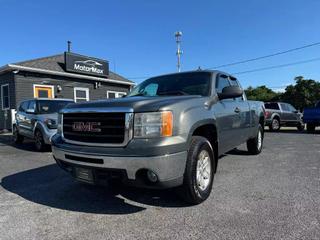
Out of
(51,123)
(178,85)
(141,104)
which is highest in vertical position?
(178,85)

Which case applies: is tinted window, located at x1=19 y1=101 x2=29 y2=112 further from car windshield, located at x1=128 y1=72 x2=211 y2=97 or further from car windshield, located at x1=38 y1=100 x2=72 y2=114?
car windshield, located at x1=128 y1=72 x2=211 y2=97

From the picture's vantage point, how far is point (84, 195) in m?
4.44

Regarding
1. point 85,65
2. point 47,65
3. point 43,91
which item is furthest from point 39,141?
point 85,65

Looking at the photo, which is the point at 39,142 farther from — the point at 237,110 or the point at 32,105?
the point at 237,110

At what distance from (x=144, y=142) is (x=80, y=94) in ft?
53.4

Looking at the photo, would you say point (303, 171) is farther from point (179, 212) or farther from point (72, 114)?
point (72, 114)

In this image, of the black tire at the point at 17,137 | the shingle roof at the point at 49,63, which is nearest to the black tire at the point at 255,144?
the black tire at the point at 17,137

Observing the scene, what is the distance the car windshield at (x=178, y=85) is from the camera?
480 cm

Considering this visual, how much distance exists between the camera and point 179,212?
366 centimetres

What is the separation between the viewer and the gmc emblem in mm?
3707

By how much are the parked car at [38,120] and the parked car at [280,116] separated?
11.9 metres

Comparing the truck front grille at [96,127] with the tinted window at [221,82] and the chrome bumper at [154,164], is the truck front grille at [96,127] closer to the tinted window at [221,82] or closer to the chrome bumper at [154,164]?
the chrome bumper at [154,164]

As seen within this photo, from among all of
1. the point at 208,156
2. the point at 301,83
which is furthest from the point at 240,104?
the point at 301,83

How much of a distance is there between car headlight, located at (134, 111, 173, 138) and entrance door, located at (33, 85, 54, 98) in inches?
559
